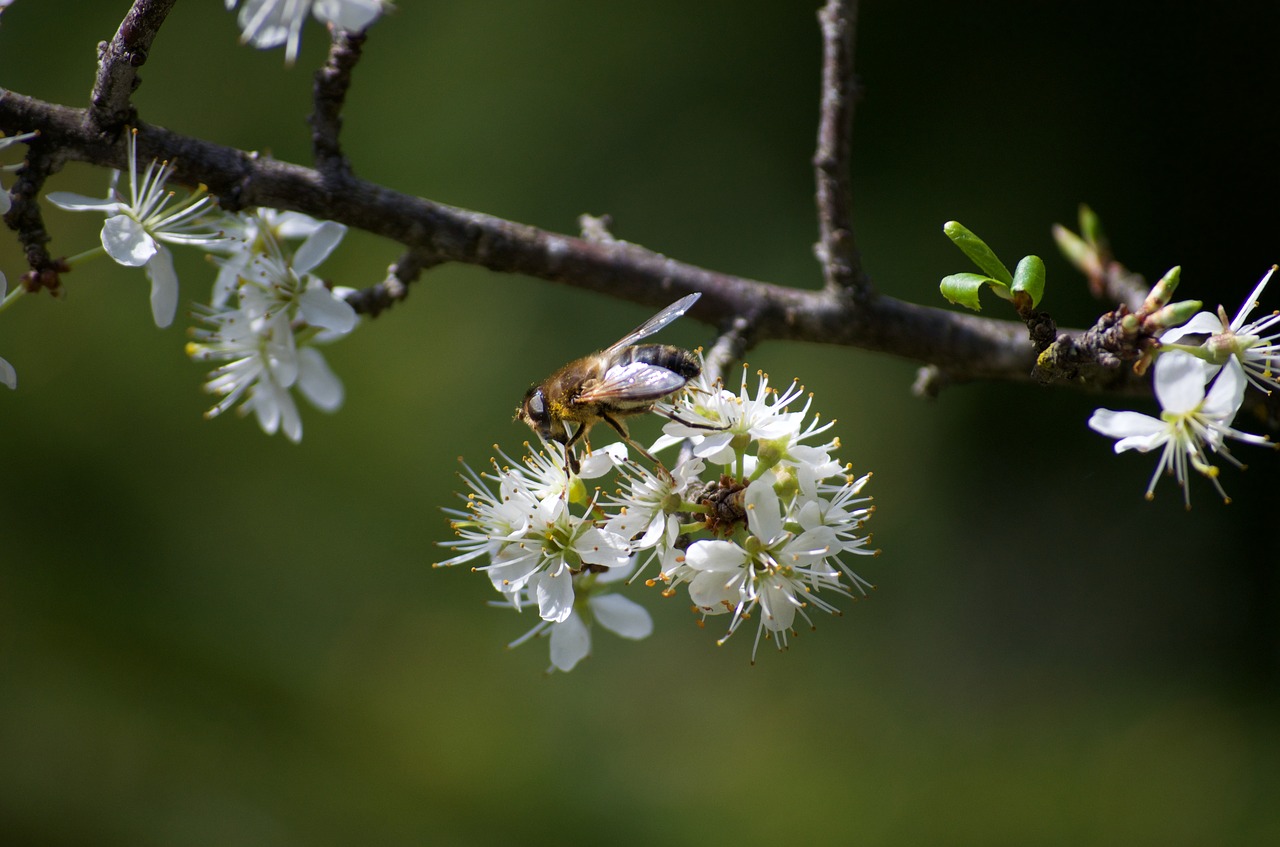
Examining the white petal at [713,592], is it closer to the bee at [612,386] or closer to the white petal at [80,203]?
the bee at [612,386]

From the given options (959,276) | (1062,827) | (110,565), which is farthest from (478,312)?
(959,276)

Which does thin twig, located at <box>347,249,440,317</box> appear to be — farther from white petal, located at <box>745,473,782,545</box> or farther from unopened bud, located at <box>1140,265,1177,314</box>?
unopened bud, located at <box>1140,265,1177,314</box>

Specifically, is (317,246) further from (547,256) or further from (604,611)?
(604,611)

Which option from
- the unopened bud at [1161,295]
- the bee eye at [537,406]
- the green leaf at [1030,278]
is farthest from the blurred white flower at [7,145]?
the unopened bud at [1161,295]

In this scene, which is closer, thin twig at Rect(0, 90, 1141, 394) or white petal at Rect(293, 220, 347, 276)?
thin twig at Rect(0, 90, 1141, 394)

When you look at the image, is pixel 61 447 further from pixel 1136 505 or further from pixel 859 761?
pixel 1136 505

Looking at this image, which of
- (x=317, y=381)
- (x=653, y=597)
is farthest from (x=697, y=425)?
(x=653, y=597)

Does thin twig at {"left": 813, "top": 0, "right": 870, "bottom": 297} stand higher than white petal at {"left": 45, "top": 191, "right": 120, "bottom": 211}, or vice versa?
thin twig at {"left": 813, "top": 0, "right": 870, "bottom": 297}

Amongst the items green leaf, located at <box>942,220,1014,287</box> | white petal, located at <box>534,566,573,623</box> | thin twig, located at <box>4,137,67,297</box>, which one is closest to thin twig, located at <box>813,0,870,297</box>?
green leaf, located at <box>942,220,1014,287</box>
